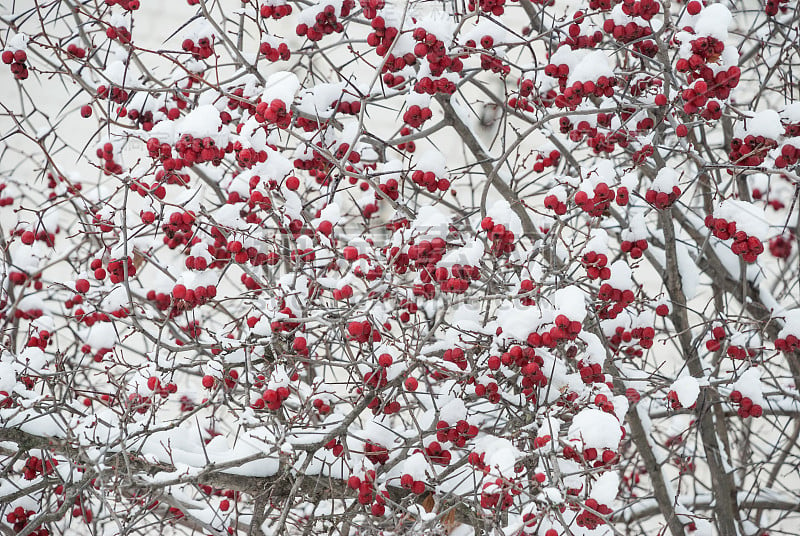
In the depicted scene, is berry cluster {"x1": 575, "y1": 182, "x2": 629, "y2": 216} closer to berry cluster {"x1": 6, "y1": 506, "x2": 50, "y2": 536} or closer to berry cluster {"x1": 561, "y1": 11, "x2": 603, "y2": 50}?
berry cluster {"x1": 561, "y1": 11, "x2": 603, "y2": 50}

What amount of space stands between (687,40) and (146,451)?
2.47m

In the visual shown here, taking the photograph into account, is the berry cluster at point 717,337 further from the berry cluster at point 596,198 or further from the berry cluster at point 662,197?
the berry cluster at point 596,198

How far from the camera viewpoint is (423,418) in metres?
2.92

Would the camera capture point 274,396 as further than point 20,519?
No

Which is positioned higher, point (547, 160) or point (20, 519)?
point (547, 160)

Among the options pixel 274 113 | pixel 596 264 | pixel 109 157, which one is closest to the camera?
pixel 274 113

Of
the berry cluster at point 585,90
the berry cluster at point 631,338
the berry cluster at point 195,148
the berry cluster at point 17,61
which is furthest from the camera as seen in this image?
the berry cluster at point 17,61

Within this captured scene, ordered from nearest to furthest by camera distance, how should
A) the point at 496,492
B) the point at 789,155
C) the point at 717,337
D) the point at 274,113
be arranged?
the point at 496,492 < the point at 274,113 < the point at 789,155 < the point at 717,337

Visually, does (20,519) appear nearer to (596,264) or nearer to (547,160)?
(596,264)

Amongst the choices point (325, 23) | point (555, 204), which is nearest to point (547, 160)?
point (555, 204)

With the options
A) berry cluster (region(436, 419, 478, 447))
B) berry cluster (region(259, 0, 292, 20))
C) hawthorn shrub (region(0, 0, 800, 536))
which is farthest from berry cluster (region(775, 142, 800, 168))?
berry cluster (region(259, 0, 292, 20))

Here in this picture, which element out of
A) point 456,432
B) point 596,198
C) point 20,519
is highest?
point 596,198

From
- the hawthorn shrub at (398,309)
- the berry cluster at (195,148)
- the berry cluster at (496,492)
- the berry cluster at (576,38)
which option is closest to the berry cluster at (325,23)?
the hawthorn shrub at (398,309)

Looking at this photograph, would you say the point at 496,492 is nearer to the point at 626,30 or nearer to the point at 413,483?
the point at 413,483
